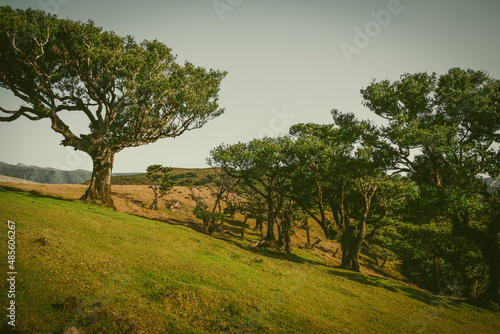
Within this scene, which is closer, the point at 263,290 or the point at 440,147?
the point at 263,290

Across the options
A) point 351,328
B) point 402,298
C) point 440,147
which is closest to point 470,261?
point 402,298

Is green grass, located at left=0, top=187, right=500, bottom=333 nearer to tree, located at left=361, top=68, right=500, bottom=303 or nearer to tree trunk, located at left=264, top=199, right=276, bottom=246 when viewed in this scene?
tree, located at left=361, top=68, right=500, bottom=303

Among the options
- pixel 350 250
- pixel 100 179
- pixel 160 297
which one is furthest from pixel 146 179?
pixel 160 297

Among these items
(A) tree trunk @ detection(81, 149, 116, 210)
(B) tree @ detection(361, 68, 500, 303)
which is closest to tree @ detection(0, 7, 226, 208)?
(A) tree trunk @ detection(81, 149, 116, 210)

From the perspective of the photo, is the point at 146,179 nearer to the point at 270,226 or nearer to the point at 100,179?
the point at 100,179

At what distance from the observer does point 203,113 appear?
29234 mm

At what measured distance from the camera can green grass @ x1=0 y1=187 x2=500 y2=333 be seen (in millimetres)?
5812

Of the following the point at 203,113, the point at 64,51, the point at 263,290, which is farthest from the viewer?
the point at 203,113

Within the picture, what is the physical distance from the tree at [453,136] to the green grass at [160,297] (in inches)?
277

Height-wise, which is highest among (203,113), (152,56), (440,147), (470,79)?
(152,56)

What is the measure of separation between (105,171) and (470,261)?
146ft

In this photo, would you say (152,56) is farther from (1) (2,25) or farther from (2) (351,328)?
(2) (351,328)

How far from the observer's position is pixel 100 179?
87.1 ft

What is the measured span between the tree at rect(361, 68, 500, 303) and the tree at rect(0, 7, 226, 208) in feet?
69.7
